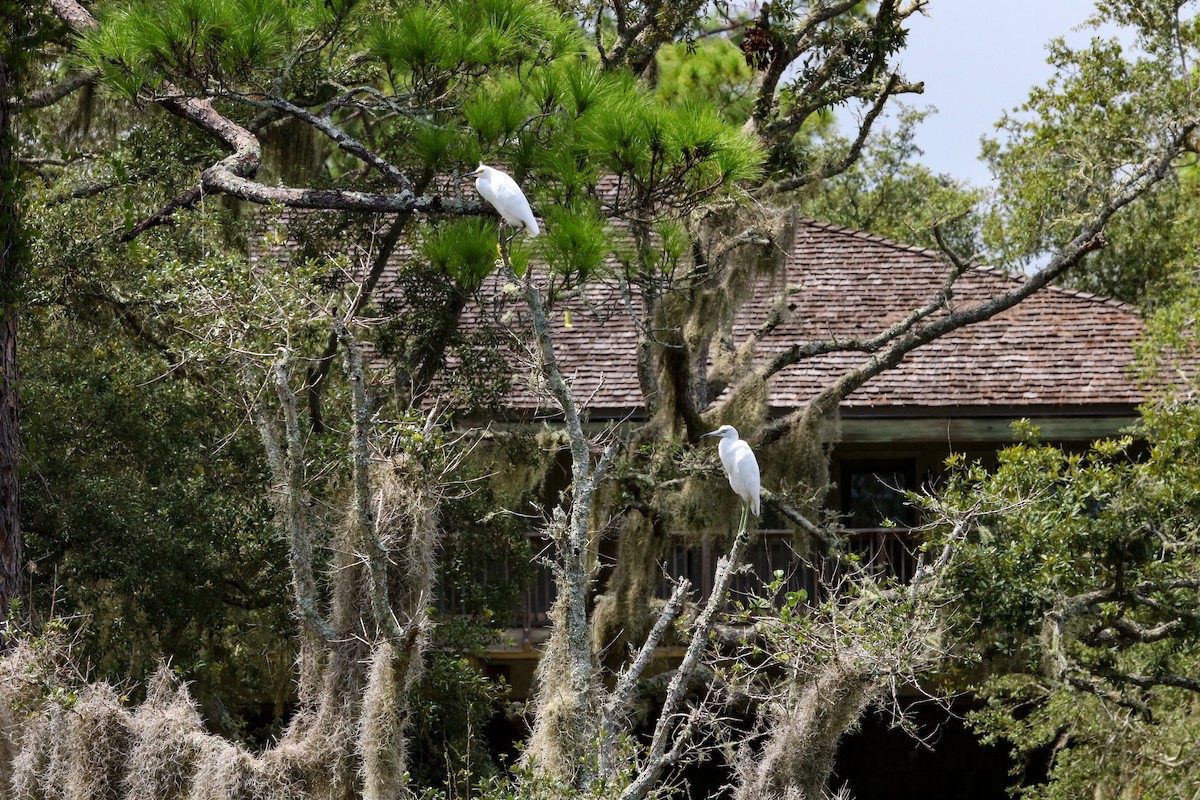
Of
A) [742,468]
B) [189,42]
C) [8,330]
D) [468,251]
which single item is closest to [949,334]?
[742,468]

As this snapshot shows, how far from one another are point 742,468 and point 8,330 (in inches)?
165

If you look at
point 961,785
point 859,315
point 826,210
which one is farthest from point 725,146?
point 826,210

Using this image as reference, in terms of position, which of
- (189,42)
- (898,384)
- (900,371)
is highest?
(189,42)

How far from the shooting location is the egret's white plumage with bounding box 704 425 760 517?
736 cm

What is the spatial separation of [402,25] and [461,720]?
169 inches

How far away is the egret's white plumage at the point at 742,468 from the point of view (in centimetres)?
736

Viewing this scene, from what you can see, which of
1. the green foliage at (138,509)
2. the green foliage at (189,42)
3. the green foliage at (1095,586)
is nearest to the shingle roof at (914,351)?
the green foliage at (138,509)

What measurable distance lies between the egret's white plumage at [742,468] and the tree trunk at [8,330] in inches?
150

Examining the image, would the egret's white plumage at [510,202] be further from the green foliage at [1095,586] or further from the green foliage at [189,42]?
the green foliage at [1095,586]

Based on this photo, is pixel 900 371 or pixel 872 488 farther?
pixel 872 488

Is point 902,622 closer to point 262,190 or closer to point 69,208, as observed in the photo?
point 262,190

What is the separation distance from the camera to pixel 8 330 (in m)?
8.35

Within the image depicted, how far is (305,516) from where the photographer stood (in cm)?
709

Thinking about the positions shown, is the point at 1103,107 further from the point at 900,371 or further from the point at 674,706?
the point at 674,706
